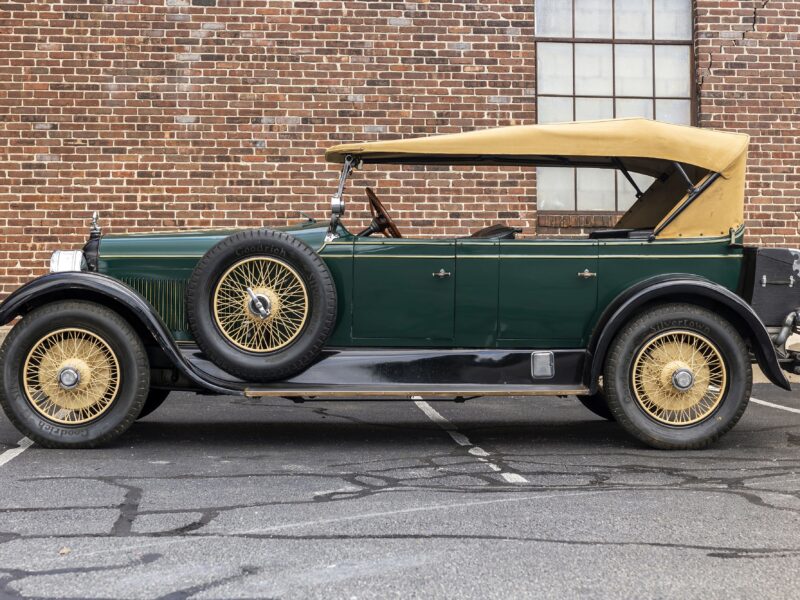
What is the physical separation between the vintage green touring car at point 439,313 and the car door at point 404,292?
0.01 m

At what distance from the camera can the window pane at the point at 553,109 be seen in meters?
11.9

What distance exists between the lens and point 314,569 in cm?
364

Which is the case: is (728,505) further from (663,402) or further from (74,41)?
(74,41)

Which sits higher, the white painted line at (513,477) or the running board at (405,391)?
the running board at (405,391)

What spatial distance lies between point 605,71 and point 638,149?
18.5 feet

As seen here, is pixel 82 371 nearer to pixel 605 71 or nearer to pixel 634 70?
pixel 605 71

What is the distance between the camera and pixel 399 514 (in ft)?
14.8

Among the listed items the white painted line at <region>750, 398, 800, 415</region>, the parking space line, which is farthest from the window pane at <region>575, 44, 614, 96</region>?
the parking space line

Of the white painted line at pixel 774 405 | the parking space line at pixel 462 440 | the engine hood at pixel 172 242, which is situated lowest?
the white painted line at pixel 774 405

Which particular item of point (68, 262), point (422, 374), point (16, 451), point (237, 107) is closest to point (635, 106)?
point (237, 107)

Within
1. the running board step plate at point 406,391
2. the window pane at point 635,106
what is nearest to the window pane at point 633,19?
the window pane at point 635,106

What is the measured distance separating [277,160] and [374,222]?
4686 millimetres

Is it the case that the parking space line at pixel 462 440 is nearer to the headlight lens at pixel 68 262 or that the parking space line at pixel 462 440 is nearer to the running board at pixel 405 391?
the running board at pixel 405 391

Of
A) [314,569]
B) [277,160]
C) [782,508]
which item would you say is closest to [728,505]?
[782,508]
